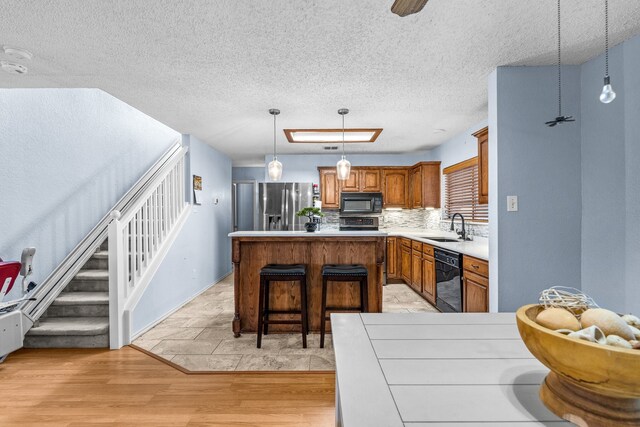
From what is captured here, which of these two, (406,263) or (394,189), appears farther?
(394,189)

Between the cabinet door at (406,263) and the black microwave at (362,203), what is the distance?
917mm

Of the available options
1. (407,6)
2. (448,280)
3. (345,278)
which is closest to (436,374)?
(407,6)

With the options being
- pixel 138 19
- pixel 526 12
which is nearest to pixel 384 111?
pixel 526 12

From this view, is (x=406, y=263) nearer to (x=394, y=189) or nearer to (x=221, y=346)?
(x=394, y=189)

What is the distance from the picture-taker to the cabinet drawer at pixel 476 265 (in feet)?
8.95

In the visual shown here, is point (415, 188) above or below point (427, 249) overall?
above

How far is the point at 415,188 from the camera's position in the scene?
5777 millimetres

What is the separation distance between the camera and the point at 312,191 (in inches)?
221

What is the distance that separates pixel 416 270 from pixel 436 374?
410 centimetres

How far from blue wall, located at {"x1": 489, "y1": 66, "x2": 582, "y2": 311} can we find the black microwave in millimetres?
3245

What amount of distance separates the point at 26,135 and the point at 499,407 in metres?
4.38

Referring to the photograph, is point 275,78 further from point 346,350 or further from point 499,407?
point 499,407

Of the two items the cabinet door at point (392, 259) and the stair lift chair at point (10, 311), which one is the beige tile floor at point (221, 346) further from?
the cabinet door at point (392, 259)

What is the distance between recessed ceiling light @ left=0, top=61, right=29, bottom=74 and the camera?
Answer: 239 centimetres
